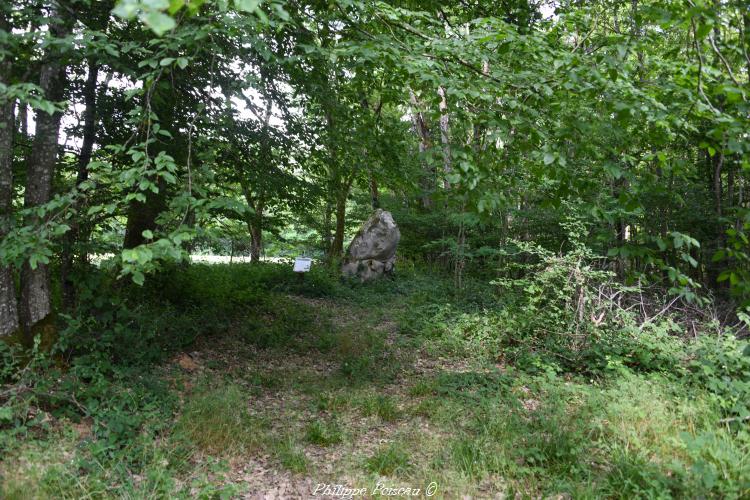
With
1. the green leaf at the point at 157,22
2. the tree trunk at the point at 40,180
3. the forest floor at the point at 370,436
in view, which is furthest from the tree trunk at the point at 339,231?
the green leaf at the point at 157,22

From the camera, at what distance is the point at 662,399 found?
179 inches

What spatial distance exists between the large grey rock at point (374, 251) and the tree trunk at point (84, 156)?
7.77 metres

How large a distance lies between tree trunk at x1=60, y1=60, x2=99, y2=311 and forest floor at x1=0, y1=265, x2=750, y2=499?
1.37 meters

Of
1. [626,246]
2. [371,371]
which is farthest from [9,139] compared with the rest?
[626,246]

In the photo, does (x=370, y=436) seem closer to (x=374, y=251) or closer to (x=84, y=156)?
(x=84, y=156)

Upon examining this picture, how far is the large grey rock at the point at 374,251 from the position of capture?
41.6ft

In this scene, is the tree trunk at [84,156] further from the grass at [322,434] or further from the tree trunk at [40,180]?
the grass at [322,434]

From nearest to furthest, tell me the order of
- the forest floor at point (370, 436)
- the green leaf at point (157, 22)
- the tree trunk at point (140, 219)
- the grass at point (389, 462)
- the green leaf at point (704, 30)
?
the green leaf at point (157, 22), the green leaf at point (704, 30), the forest floor at point (370, 436), the grass at point (389, 462), the tree trunk at point (140, 219)

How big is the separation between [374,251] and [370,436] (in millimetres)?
8657

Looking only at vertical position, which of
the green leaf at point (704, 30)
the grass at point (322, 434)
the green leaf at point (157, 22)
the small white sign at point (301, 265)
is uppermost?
the green leaf at point (704, 30)

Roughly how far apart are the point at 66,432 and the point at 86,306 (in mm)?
1767

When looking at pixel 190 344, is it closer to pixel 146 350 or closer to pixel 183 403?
pixel 146 350

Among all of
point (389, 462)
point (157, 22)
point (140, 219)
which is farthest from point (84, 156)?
point (157, 22)

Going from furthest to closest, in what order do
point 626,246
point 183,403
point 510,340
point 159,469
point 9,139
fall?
point 510,340 → point 183,403 → point 9,139 → point 159,469 → point 626,246
